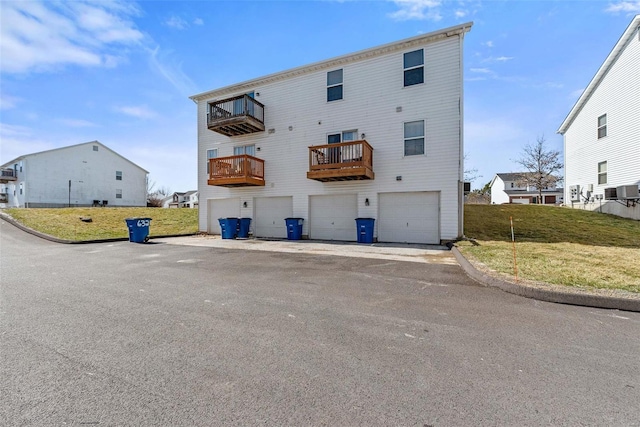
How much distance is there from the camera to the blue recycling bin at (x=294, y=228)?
13.1 metres

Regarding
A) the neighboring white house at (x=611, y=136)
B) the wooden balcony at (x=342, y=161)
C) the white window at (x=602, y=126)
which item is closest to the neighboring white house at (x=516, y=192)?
the neighboring white house at (x=611, y=136)

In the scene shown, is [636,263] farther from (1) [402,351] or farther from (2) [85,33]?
(2) [85,33]

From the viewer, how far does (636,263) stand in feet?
19.8

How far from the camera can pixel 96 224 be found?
53.8ft

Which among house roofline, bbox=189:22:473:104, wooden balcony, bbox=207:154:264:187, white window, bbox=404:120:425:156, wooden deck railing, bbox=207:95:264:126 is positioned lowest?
wooden balcony, bbox=207:154:264:187

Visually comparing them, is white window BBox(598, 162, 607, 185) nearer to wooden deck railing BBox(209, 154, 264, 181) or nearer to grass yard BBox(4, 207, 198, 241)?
wooden deck railing BBox(209, 154, 264, 181)

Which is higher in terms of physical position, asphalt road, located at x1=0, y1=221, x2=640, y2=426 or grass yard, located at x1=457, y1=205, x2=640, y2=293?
grass yard, located at x1=457, y1=205, x2=640, y2=293

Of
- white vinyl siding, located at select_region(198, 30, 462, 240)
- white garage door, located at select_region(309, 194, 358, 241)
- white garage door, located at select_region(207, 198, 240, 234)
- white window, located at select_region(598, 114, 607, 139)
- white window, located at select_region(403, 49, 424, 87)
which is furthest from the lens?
white window, located at select_region(598, 114, 607, 139)

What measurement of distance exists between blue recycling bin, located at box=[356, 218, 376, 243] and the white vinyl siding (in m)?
0.59

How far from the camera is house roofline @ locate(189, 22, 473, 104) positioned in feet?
35.0

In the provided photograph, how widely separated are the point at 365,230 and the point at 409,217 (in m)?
1.93

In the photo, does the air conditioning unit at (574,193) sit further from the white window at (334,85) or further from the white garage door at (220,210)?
the white garage door at (220,210)

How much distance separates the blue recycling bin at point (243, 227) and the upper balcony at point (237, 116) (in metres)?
4.67

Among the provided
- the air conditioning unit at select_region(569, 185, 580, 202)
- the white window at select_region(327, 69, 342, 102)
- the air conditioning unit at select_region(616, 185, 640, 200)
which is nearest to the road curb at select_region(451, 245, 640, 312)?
the white window at select_region(327, 69, 342, 102)
